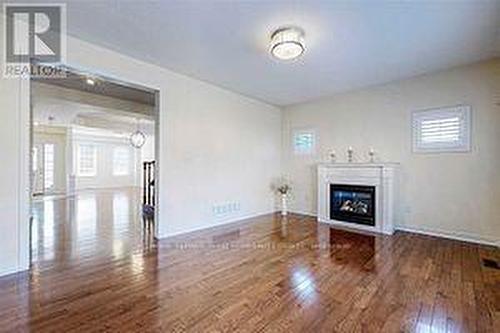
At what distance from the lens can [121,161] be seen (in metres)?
14.5

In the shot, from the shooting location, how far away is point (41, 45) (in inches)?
124

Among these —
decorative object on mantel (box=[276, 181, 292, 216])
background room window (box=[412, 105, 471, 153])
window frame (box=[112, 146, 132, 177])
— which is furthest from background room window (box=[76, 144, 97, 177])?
background room window (box=[412, 105, 471, 153])

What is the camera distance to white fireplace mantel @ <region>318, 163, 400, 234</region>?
4781mm

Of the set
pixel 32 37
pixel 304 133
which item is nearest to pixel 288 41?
pixel 32 37

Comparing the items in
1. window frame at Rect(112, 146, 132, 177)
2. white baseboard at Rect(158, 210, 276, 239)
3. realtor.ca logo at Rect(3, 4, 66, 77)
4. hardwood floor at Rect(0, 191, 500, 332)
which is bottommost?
hardwood floor at Rect(0, 191, 500, 332)

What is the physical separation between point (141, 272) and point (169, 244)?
3.40 ft

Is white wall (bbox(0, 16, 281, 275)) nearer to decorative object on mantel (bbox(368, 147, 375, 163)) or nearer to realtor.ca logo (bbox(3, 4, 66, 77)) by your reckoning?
realtor.ca logo (bbox(3, 4, 66, 77))

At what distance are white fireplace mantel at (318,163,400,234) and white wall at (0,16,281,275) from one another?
1.53m

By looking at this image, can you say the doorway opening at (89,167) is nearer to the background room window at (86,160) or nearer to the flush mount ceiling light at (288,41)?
the background room window at (86,160)

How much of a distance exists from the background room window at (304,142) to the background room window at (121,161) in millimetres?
10989

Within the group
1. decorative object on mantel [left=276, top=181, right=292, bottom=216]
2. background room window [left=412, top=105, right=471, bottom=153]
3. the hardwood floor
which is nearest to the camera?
the hardwood floor

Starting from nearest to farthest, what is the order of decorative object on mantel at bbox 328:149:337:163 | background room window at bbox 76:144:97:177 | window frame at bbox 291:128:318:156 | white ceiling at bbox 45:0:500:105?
white ceiling at bbox 45:0:500:105, decorative object on mantel at bbox 328:149:337:163, window frame at bbox 291:128:318:156, background room window at bbox 76:144:97:177

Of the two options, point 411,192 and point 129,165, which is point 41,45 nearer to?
point 411,192

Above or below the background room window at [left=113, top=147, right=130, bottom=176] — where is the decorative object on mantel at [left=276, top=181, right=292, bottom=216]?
below
